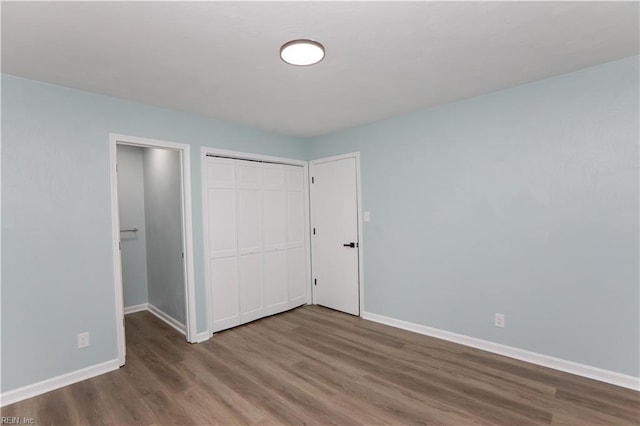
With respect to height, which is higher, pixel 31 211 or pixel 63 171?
pixel 63 171

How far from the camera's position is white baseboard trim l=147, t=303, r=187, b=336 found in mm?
3600

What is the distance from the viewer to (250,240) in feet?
12.8

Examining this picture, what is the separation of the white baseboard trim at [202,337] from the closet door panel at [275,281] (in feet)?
2.75

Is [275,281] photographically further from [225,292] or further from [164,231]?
[164,231]

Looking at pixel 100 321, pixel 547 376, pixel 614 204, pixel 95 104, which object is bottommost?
pixel 547 376

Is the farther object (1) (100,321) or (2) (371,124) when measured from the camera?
(2) (371,124)

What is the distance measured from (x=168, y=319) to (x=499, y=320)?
3.80m

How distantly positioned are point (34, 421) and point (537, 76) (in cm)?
453

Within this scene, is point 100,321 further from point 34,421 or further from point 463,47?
point 463,47

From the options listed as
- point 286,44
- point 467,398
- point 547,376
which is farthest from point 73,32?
point 547,376

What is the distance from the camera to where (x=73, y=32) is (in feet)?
5.82

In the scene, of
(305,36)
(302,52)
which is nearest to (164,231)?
(302,52)

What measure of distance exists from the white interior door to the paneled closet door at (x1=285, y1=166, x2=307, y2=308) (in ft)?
0.56

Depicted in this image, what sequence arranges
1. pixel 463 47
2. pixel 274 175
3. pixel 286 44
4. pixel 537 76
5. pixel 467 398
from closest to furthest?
1. pixel 286 44
2. pixel 463 47
3. pixel 467 398
4. pixel 537 76
5. pixel 274 175
